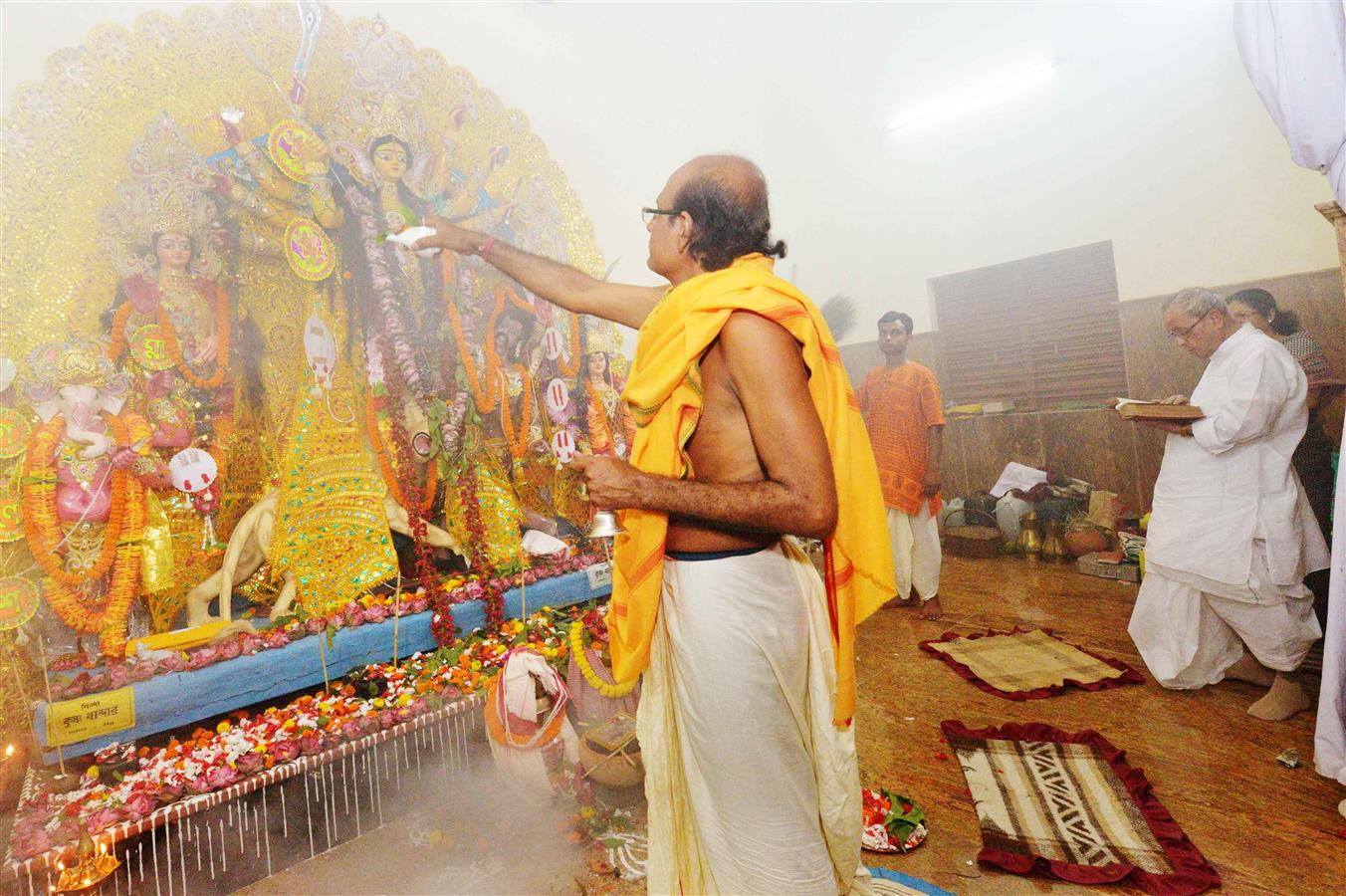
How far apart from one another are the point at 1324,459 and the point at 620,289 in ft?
14.9

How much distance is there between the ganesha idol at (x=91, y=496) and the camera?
92.2 inches

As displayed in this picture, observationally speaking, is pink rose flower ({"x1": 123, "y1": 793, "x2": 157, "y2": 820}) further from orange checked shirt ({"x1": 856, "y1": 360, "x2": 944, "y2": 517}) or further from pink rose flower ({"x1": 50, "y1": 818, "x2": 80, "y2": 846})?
orange checked shirt ({"x1": 856, "y1": 360, "x2": 944, "y2": 517})

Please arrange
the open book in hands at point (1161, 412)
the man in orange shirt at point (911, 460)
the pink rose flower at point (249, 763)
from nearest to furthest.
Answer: the pink rose flower at point (249, 763) → the open book in hands at point (1161, 412) → the man in orange shirt at point (911, 460)

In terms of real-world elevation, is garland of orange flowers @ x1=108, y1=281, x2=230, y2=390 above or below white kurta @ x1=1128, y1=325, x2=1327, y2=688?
above

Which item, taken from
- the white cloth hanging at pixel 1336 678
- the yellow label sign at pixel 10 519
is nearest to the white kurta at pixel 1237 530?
the white cloth hanging at pixel 1336 678

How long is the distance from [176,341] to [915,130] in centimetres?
581

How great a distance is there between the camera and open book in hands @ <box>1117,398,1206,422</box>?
341 centimetres

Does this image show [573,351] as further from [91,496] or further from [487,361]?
[91,496]

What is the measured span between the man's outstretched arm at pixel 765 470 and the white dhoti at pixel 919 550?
3.83m

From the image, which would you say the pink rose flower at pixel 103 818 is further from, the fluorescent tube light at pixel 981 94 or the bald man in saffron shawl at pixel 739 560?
the fluorescent tube light at pixel 981 94

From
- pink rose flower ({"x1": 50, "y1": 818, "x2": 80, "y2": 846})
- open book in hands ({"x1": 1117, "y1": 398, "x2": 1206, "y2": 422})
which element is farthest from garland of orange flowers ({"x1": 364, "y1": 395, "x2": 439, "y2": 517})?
open book in hands ({"x1": 1117, "y1": 398, "x2": 1206, "y2": 422})

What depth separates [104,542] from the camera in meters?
2.46

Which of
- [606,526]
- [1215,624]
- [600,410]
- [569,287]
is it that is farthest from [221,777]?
[1215,624]

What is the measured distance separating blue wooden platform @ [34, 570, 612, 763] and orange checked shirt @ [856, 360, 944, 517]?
2913mm
